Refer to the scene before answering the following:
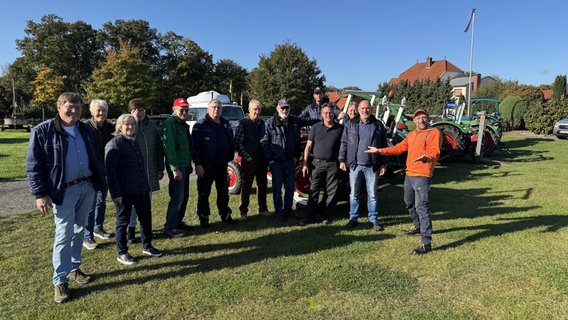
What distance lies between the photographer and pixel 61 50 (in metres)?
40.2

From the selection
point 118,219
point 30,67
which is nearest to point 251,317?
point 118,219

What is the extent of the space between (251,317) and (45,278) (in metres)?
2.13

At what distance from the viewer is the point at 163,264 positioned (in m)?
3.88

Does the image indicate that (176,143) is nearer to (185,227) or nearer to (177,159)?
(177,159)

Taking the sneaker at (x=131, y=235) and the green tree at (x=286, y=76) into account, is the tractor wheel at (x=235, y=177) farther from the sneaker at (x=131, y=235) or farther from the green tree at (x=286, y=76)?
the green tree at (x=286, y=76)

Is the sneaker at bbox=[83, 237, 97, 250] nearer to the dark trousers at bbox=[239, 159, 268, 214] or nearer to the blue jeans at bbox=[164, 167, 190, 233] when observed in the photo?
the blue jeans at bbox=[164, 167, 190, 233]

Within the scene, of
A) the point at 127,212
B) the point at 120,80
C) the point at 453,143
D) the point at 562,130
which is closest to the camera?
the point at 127,212

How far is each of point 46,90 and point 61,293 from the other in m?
37.3

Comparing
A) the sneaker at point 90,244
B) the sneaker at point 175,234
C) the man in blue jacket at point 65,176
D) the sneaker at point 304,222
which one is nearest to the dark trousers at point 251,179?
the sneaker at point 304,222

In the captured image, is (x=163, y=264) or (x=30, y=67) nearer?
(x=163, y=264)

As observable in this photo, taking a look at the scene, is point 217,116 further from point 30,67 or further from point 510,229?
point 30,67

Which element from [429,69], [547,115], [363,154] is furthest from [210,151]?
[429,69]

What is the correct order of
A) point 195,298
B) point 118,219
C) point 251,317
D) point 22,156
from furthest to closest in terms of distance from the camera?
1. point 22,156
2. point 118,219
3. point 195,298
4. point 251,317

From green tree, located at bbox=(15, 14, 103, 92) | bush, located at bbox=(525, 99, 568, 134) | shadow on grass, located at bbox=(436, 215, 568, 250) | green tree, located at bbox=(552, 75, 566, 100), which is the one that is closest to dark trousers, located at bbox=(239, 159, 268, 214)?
shadow on grass, located at bbox=(436, 215, 568, 250)
